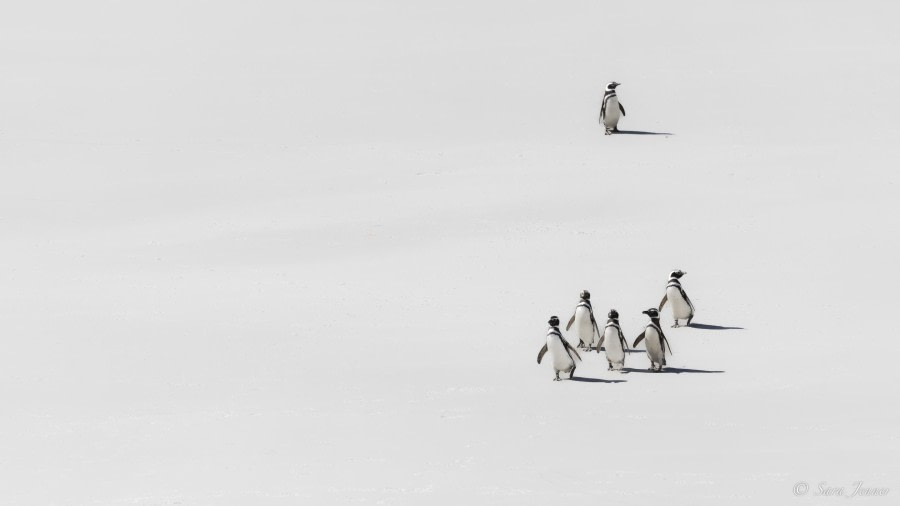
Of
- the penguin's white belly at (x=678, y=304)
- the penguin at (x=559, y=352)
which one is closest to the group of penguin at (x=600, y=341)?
the penguin at (x=559, y=352)

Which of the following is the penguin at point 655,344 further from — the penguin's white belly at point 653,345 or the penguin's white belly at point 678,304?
the penguin's white belly at point 678,304

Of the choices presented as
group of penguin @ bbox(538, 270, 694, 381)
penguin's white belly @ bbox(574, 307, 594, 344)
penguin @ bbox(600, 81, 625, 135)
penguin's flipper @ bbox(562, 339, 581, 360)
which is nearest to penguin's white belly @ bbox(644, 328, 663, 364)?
group of penguin @ bbox(538, 270, 694, 381)

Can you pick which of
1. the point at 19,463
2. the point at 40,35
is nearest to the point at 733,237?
the point at 19,463

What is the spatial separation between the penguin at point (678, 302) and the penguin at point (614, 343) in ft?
4.04

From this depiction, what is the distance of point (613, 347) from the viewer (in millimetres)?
12266

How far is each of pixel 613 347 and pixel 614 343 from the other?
0.15 feet

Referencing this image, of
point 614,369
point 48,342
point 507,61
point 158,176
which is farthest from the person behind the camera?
point 507,61

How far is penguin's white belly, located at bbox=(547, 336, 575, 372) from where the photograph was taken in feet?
38.9

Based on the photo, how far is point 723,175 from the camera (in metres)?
19.1

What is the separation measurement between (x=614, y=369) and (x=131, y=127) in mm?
12318

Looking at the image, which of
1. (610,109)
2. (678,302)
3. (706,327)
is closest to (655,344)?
(678,302)

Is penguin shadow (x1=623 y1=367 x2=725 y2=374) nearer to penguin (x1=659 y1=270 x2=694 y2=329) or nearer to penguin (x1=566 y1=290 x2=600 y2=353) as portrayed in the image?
penguin (x1=566 y1=290 x2=600 y2=353)

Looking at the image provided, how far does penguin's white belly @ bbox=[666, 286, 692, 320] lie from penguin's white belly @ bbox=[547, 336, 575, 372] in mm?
1895

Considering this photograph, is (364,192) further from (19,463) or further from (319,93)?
(19,463)
